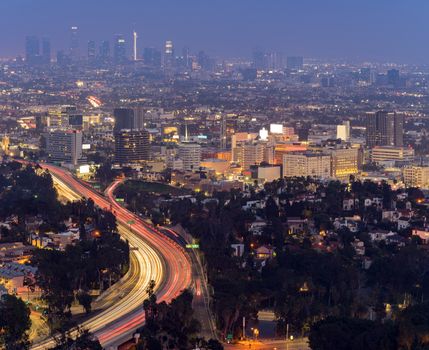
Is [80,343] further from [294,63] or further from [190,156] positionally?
[294,63]

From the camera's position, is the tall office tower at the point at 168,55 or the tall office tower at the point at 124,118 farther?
the tall office tower at the point at 168,55

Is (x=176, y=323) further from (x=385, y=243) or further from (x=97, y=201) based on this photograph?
(x=97, y=201)

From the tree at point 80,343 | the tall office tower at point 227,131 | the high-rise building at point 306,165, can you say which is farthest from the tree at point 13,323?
the tall office tower at point 227,131

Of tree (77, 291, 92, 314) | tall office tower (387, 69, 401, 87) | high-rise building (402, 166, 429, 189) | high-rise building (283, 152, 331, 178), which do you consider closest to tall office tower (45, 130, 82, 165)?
high-rise building (283, 152, 331, 178)

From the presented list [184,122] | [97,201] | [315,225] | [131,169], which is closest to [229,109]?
[184,122]

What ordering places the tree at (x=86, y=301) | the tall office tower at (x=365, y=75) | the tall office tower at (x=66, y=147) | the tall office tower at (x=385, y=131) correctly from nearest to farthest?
the tree at (x=86, y=301), the tall office tower at (x=66, y=147), the tall office tower at (x=385, y=131), the tall office tower at (x=365, y=75)

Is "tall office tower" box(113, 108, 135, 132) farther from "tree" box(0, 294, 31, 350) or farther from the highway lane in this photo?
"tree" box(0, 294, 31, 350)

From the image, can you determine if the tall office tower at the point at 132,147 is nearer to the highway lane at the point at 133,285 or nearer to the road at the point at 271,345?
the highway lane at the point at 133,285
